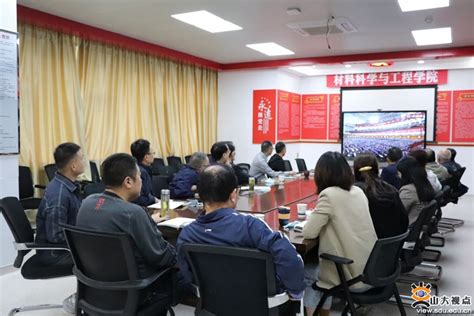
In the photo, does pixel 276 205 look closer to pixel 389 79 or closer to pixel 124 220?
pixel 124 220

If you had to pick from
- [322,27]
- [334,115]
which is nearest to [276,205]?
[322,27]

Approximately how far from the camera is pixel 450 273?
395cm

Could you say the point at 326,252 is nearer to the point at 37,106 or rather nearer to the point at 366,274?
the point at 366,274

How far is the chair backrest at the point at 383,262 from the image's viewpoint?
221 centimetres

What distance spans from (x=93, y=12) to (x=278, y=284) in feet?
15.1

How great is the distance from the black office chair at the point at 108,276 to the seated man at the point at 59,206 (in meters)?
0.62

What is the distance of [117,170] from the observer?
216cm

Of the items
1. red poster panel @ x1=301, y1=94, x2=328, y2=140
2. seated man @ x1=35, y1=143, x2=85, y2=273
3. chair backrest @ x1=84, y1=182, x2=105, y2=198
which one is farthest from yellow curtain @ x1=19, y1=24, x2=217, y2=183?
seated man @ x1=35, y1=143, x2=85, y2=273

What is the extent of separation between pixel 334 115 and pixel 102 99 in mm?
5690

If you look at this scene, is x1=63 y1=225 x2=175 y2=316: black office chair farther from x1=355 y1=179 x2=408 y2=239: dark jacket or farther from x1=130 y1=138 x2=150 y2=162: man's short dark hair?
x1=130 y1=138 x2=150 y2=162: man's short dark hair

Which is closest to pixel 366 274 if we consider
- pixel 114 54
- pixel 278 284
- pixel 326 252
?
pixel 326 252

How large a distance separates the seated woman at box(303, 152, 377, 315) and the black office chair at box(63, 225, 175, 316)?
2.97 feet

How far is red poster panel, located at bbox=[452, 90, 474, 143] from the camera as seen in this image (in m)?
8.71

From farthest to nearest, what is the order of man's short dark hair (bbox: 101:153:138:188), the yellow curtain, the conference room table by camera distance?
the yellow curtain → the conference room table → man's short dark hair (bbox: 101:153:138:188)
